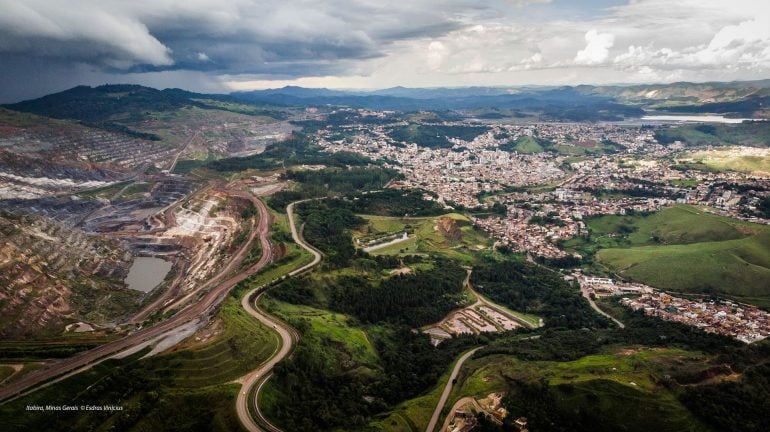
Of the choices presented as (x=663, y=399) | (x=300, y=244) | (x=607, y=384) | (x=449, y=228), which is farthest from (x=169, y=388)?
(x=449, y=228)

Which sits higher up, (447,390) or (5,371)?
(5,371)

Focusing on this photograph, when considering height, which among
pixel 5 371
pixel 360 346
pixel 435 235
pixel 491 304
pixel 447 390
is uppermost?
pixel 5 371

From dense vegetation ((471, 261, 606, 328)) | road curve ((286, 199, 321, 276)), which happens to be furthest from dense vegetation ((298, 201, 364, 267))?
dense vegetation ((471, 261, 606, 328))

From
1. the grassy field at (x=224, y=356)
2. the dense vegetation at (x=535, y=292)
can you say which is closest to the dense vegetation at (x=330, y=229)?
the dense vegetation at (x=535, y=292)

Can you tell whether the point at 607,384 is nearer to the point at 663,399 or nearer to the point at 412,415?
the point at 663,399

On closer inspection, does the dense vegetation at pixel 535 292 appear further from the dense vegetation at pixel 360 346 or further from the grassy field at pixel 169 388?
the grassy field at pixel 169 388

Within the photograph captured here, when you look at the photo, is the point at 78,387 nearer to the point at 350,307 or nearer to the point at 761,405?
the point at 350,307

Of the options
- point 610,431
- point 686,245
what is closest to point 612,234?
point 686,245

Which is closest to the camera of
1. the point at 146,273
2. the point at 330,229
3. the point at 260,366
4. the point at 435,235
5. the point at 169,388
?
the point at 169,388
